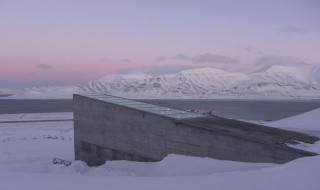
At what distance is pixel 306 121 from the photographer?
29172 mm

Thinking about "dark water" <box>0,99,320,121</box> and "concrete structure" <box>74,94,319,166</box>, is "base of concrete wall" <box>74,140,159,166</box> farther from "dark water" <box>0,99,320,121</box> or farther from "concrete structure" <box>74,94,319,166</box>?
"dark water" <box>0,99,320,121</box>

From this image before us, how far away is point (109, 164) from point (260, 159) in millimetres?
7108

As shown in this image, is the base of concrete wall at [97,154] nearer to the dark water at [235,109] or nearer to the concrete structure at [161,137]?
the concrete structure at [161,137]

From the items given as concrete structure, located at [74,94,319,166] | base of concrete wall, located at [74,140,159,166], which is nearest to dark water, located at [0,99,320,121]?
base of concrete wall, located at [74,140,159,166]

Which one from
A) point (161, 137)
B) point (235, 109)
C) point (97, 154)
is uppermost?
point (161, 137)

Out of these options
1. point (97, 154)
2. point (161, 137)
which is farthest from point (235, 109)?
point (161, 137)

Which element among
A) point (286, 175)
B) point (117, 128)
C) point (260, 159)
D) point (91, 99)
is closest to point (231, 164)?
point (260, 159)

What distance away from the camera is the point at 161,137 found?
56.2 ft

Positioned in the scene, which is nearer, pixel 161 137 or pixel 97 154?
pixel 161 137

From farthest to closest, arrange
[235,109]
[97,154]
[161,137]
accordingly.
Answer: [235,109], [97,154], [161,137]

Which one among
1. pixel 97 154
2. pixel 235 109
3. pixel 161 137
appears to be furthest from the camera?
pixel 235 109

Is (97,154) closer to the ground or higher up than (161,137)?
closer to the ground

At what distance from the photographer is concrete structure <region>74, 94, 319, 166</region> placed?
1460 cm

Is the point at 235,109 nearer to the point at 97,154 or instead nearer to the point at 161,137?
the point at 97,154
